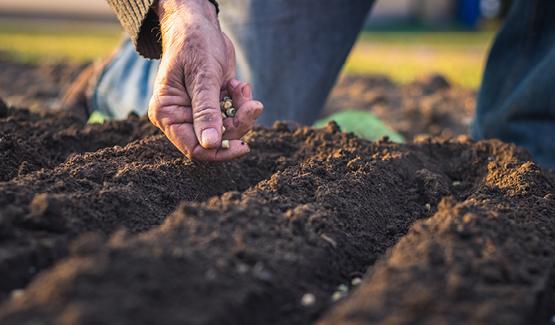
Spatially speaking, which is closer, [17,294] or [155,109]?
[17,294]

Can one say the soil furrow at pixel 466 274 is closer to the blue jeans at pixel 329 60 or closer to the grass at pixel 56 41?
the blue jeans at pixel 329 60

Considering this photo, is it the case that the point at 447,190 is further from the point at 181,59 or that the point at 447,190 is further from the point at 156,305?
the point at 156,305

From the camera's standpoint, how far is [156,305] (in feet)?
3.63

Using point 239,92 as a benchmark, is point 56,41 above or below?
below

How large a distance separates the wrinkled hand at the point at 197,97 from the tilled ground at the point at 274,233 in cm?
13

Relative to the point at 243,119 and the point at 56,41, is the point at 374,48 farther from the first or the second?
the point at 243,119

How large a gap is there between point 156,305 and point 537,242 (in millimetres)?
903

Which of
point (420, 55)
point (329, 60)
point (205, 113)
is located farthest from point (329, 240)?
point (420, 55)

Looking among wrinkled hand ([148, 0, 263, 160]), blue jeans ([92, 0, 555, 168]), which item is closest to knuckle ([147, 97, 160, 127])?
wrinkled hand ([148, 0, 263, 160])

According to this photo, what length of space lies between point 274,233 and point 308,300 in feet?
0.60

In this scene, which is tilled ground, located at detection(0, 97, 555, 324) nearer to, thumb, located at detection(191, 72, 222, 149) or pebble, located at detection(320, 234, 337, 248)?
pebble, located at detection(320, 234, 337, 248)

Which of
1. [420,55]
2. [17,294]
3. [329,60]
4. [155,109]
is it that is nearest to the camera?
[17,294]

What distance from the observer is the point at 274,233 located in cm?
146

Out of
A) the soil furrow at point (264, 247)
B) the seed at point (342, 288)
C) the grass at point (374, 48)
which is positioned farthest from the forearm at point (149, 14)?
the grass at point (374, 48)
